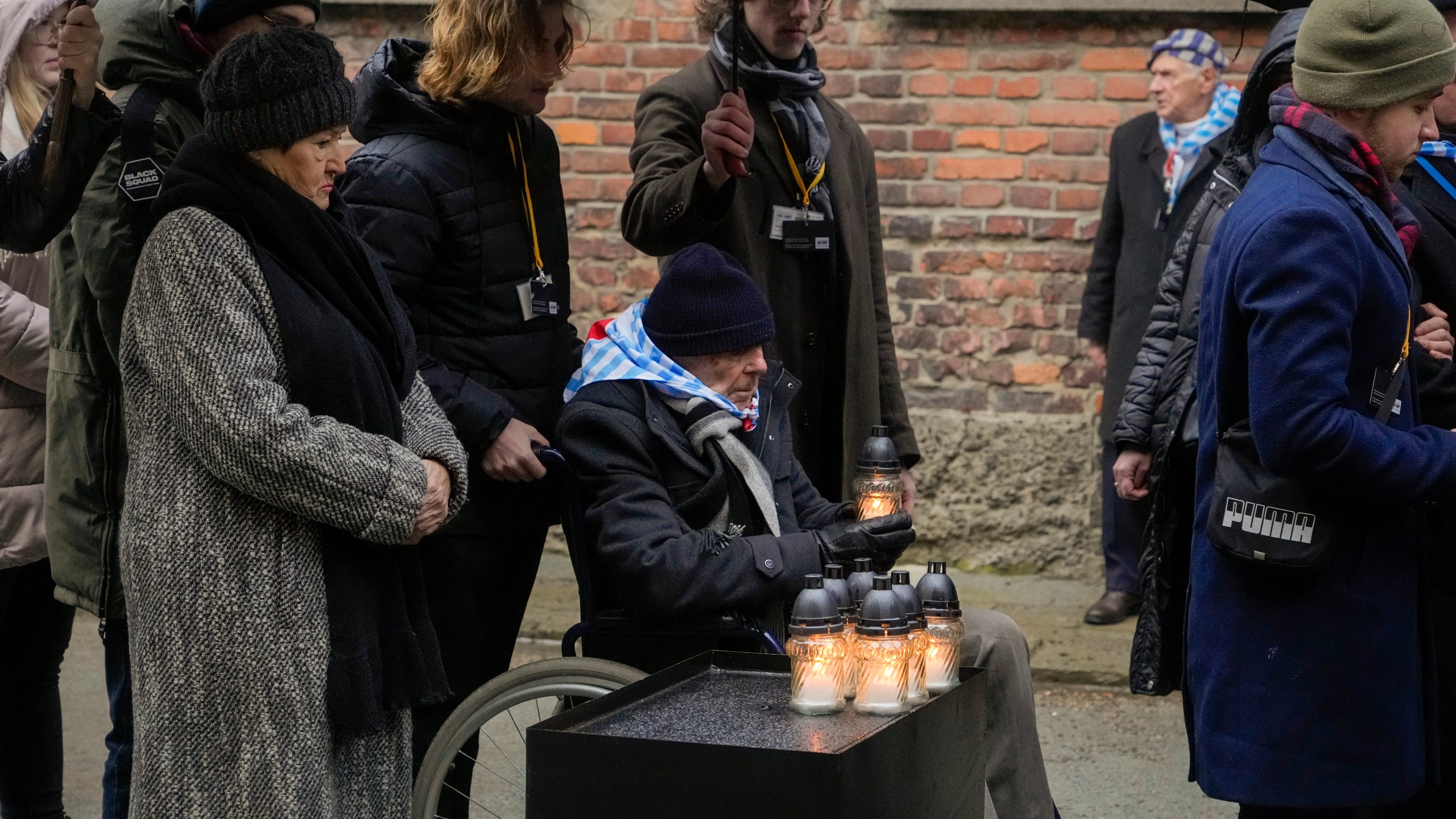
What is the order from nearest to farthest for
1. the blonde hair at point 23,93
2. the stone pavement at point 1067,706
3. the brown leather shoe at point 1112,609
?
the blonde hair at point 23,93, the stone pavement at point 1067,706, the brown leather shoe at point 1112,609

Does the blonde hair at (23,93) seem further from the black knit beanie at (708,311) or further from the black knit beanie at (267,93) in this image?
the black knit beanie at (708,311)

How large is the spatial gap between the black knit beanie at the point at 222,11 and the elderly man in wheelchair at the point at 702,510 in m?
0.86

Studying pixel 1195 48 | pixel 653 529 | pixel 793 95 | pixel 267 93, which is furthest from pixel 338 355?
pixel 1195 48

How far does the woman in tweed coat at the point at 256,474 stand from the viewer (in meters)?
2.46

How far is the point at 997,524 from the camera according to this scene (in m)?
5.99

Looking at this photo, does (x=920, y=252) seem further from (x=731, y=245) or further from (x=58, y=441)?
(x=58, y=441)

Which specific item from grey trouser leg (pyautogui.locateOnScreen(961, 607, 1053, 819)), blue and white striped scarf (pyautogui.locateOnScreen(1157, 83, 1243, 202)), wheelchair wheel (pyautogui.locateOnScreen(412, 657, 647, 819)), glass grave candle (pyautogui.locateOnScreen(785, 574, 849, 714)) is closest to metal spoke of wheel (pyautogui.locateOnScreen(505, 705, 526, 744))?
wheelchair wheel (pyautogui.locateOnScreen(412, 657, 647, 819))

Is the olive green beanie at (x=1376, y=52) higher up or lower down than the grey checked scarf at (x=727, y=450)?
higher up

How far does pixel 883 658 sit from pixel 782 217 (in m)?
1.49

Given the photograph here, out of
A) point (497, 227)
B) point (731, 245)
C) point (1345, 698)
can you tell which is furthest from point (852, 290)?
point (1345, 698)

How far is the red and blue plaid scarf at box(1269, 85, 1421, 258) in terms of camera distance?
2.71 metres

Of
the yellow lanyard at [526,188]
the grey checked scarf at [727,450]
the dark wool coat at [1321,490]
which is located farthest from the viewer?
the yellow lanyard at [526,188]

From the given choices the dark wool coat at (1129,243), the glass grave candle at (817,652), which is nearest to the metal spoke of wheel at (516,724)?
the glass grave candle at (817,652)

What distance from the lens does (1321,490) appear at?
2613mm
